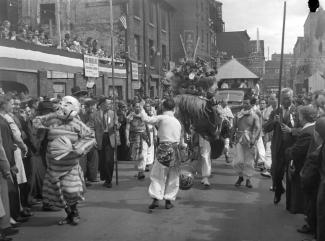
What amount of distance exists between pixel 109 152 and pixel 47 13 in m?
17.3

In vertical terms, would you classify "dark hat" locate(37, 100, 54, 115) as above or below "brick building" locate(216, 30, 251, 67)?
below

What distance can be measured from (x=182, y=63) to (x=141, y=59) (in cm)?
1970

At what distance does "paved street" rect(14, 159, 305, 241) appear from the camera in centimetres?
591

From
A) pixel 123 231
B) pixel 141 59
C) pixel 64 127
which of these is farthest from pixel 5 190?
pixel 141 59

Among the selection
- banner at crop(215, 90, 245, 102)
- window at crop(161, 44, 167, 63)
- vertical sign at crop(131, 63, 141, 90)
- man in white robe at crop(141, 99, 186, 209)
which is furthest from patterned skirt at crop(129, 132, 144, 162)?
window at crop(161, 44, 167, 63)

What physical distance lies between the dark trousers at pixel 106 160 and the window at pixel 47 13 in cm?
1673

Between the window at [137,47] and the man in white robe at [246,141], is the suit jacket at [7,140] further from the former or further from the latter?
the window at [137,47]

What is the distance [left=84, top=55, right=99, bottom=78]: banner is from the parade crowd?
31.2 ft

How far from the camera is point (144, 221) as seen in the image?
→ 21.6 ft

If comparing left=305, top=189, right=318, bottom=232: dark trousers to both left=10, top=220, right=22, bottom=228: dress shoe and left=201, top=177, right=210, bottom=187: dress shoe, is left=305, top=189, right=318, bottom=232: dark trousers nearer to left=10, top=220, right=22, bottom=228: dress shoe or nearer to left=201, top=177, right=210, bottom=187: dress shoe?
left=201, top=177, right=210, bottom=187: dress shoe

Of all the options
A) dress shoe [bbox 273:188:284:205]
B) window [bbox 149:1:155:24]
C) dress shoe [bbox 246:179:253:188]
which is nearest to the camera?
dress shoe [bbox 273:188:284:205]

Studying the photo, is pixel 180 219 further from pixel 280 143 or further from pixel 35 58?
pixel 35 58

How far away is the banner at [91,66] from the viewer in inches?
750

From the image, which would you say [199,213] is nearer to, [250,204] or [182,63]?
[250,204]
